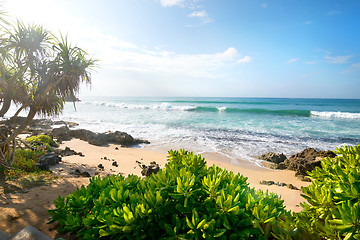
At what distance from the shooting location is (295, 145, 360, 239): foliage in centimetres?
123

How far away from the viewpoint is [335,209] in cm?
143

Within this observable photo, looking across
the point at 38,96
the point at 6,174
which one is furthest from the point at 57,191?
the point at 38,96

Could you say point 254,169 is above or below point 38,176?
below

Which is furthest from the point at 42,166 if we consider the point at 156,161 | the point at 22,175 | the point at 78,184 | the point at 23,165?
the point at 156,161

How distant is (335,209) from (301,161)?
735 cm

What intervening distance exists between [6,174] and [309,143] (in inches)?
633

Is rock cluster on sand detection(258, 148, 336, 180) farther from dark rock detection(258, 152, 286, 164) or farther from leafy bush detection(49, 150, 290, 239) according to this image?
leafy bush detection(49, 150, 290, 239)

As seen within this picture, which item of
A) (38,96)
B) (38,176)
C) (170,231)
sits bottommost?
(38,176)

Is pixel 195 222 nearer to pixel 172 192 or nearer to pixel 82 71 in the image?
pixel 172 192

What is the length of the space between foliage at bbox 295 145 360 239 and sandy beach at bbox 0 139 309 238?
2.39 metres

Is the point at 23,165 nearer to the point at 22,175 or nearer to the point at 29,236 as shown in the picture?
the point at 22,175

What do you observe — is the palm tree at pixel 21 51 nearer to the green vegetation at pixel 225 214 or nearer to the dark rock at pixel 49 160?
the dark rock at pixel 49 160

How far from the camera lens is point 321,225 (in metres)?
1.44

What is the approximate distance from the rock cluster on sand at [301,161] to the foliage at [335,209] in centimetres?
620
